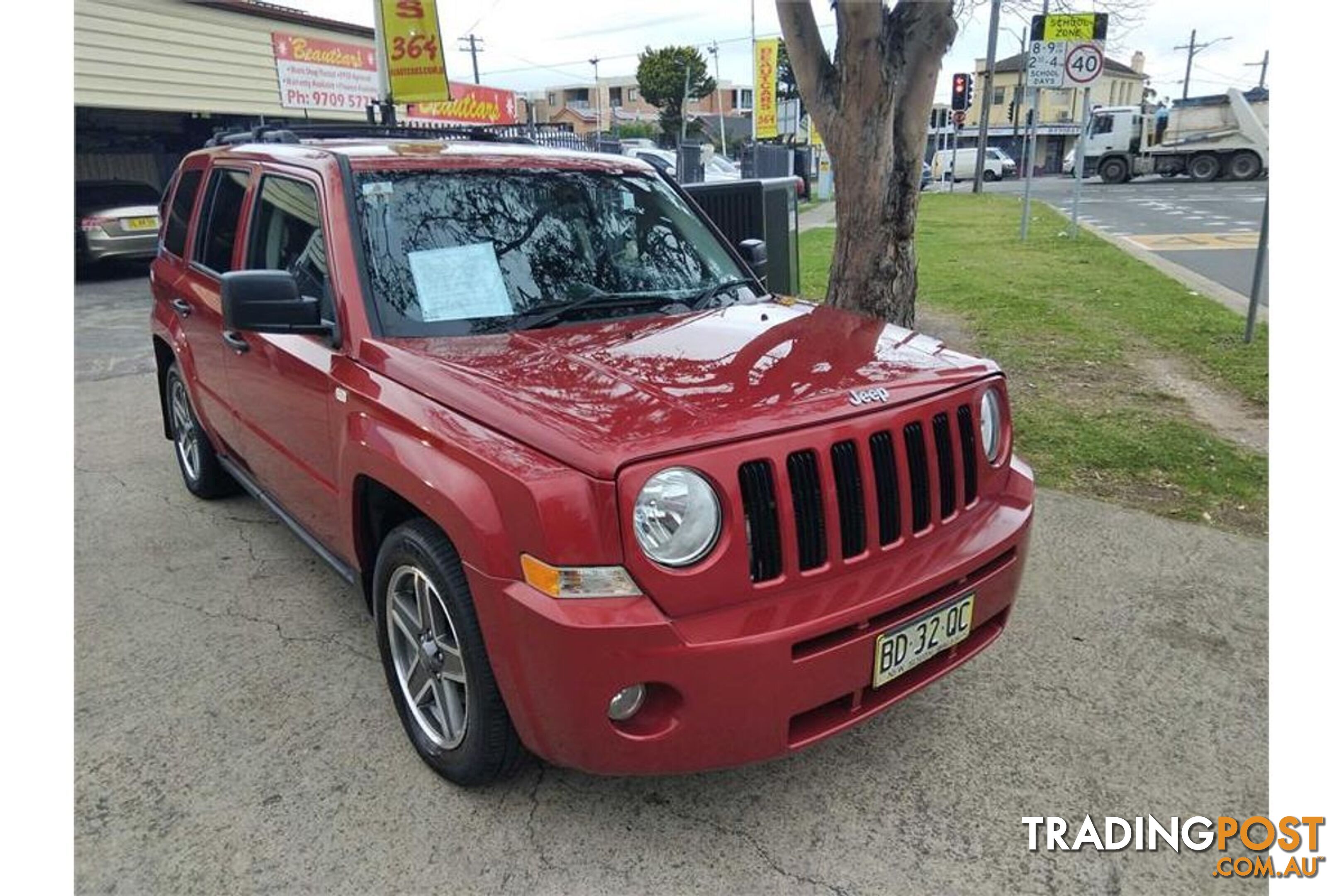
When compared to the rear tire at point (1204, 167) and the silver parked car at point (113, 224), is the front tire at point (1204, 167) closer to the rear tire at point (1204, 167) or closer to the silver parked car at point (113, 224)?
the rear tire at point (1204, 167)

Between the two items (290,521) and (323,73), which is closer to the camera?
(290,521)

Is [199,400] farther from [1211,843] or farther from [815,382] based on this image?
[1211,843]

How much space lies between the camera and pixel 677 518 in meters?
2.20

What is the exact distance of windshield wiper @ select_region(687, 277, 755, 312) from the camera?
3.46 metres

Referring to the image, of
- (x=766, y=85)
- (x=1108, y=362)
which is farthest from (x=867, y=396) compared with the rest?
(x=766, y=85)

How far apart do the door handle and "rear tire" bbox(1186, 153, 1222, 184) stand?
36.4 m

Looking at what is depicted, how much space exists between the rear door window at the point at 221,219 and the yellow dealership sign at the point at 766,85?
22.9 m

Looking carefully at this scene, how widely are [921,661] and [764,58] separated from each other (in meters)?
25.2

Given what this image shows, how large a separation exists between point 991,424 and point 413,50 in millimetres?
8398

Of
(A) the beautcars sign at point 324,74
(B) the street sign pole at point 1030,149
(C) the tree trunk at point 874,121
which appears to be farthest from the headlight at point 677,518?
(A) the beautcars sign at point 324,74

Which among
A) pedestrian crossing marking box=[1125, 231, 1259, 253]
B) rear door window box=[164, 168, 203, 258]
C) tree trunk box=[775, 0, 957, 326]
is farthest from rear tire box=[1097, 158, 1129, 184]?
rear door window box=[164, 168, 203, 258]

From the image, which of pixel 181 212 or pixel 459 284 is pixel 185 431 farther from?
pixel 459 284

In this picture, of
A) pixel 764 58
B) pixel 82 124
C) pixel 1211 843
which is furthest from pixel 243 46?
pixel 1211 843

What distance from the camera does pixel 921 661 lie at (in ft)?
8.45
